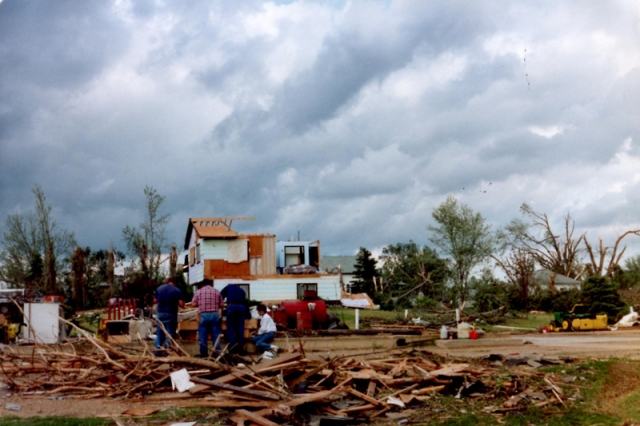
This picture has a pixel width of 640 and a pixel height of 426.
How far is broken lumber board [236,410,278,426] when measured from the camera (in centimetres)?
941

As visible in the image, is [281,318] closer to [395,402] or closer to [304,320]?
[304,320]

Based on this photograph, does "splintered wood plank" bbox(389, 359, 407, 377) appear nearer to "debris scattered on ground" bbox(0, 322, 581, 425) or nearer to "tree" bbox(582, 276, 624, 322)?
"debris scattered on ground" bbox(0, 322, 581, 425)

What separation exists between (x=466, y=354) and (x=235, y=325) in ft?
22.3

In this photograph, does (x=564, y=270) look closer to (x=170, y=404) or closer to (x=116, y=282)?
(x=116, y=282)

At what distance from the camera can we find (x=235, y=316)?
1569cm

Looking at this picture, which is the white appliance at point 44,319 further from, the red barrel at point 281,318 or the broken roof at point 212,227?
the broken roof at point 212,227

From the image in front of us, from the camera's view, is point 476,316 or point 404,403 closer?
point 404,403

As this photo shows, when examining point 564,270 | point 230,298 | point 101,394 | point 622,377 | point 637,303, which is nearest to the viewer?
point 101,394

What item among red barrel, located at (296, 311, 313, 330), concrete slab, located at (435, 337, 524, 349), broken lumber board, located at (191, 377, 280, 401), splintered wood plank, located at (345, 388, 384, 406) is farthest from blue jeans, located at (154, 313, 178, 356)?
concrete slab, located at (435, 337, 524, 349)

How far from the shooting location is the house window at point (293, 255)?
173 ft

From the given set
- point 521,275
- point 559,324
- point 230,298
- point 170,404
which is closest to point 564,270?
point 521,275

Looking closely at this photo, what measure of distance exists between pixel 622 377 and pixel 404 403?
543cm

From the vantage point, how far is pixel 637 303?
130 ft

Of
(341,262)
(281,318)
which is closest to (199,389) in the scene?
(281,318)
